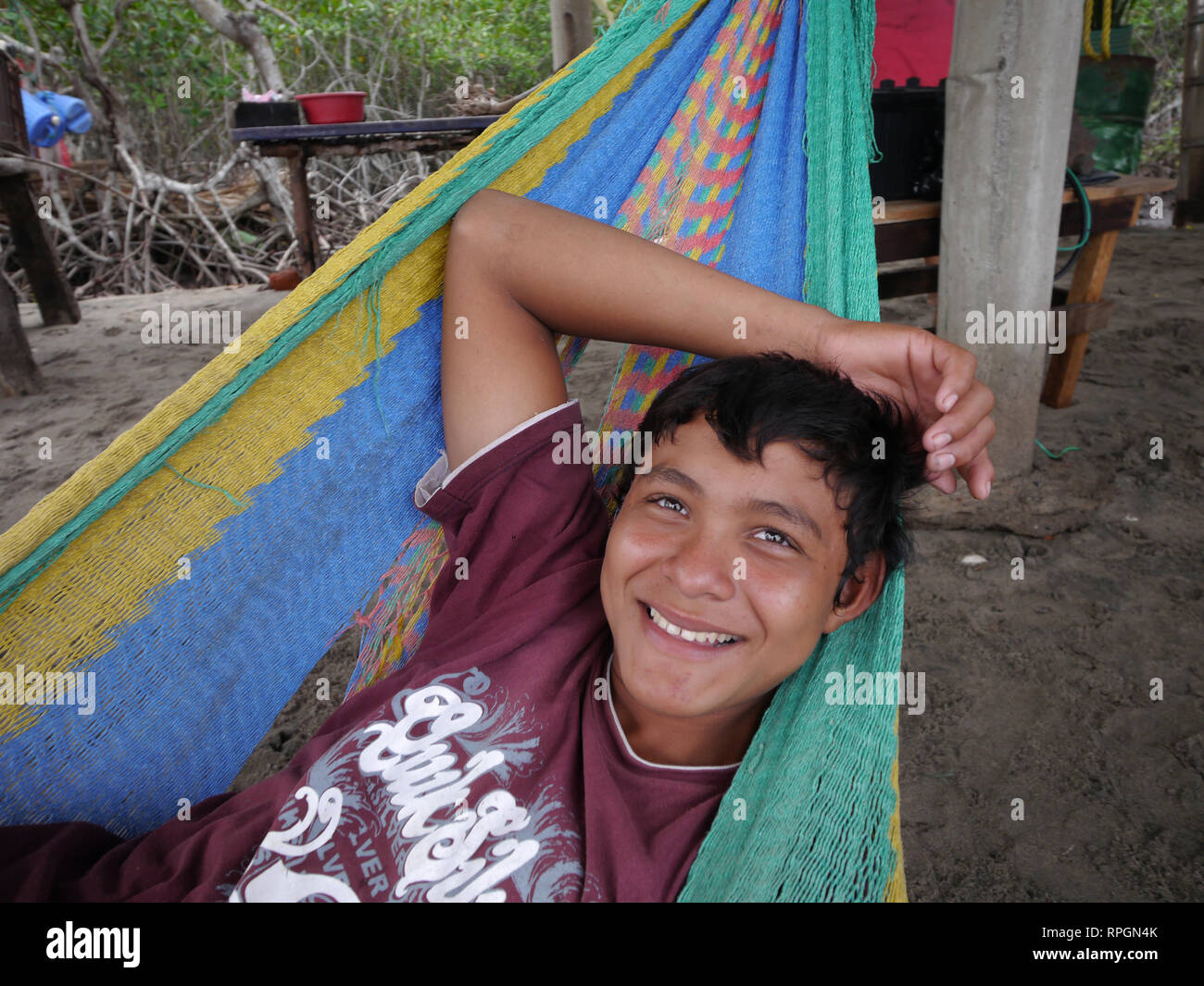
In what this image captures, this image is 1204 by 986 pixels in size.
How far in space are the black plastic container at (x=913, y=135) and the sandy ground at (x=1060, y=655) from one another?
88 cm

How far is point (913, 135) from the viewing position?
8.34 ft

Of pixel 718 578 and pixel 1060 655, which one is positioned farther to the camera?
pixel 1060 655

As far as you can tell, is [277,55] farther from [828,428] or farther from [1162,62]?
[828,428]

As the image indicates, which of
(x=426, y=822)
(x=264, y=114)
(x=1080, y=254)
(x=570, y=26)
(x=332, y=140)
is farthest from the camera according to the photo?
(x=570, y=26)

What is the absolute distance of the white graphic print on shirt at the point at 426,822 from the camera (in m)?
0.86

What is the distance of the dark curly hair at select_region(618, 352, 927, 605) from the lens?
40.3 inches

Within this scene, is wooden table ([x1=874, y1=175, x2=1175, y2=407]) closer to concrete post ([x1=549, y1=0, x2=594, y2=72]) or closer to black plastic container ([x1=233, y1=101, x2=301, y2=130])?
black plastic container ([x1=233, y1=101, x2=301, y2=130])

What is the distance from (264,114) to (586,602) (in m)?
3.40

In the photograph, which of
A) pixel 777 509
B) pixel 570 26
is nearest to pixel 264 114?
pixel 570 26
